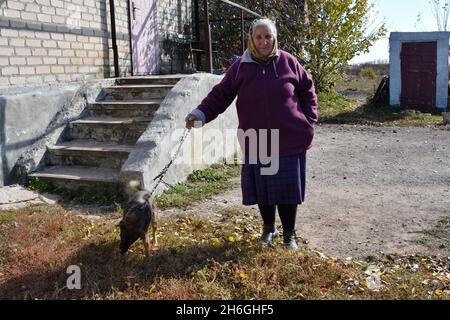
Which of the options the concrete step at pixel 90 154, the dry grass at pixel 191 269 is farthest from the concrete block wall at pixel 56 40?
the dry grass at pixel 191 269

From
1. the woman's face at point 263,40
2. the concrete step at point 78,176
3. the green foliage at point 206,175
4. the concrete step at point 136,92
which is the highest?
the woman's face at point 263,40

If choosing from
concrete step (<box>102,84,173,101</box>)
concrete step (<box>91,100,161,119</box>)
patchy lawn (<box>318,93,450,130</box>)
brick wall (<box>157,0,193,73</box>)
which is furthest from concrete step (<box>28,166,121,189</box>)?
patchy lawn (<box>318,93,450,130</box>)

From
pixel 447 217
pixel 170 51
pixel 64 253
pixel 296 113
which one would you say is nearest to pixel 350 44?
pixel 170 51

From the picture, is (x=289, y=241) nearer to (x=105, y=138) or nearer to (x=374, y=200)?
(x=374, y=200)

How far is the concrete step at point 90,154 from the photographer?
544cm

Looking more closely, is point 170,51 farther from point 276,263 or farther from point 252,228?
point 276,263

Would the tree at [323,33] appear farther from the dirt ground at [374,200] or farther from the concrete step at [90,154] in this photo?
the concrete step at [90,154]

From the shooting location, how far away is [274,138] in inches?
136

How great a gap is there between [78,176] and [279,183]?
283 centimetres

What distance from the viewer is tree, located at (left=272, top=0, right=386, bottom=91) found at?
1332cm

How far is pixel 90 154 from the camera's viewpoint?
18.3ft

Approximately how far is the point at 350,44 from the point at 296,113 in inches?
441

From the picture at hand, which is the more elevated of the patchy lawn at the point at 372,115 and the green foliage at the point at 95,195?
the patchy lawn at the point at 372,115

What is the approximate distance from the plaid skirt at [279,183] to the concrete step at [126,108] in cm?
278
